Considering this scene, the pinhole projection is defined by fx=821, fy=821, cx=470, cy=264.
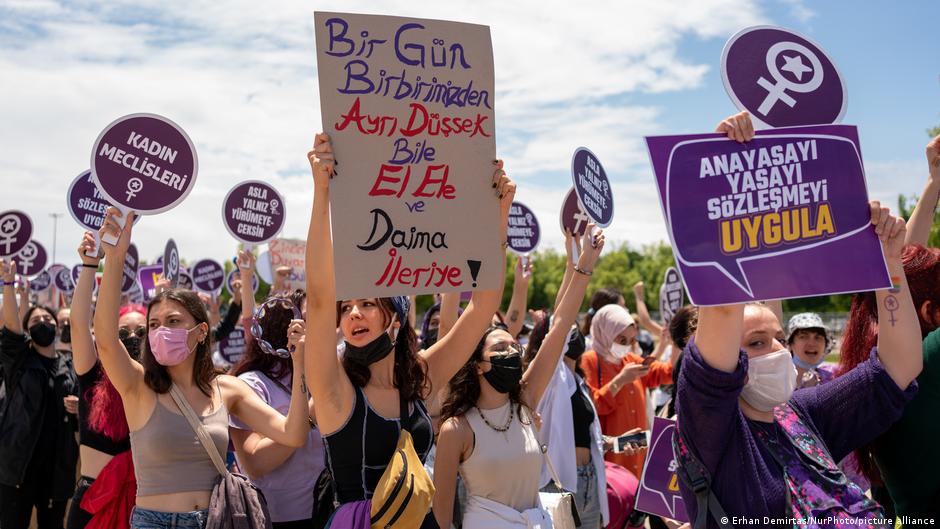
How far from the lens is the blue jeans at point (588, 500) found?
5426 mm

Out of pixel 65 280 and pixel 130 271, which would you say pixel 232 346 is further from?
pixel 65 280

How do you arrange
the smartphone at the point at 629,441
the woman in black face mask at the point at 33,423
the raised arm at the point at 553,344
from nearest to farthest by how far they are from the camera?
the raised arm at the point at 553,344 → the smartphone at the point at 629,441 → the woman in black face mask at the point at 33,423

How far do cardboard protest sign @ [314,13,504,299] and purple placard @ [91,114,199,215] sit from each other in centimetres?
209

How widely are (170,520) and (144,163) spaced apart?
222 centimetres

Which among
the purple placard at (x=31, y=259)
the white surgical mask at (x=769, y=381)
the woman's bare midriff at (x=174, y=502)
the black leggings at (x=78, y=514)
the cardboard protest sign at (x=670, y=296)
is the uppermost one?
the purple placard at (x=31, y=259)

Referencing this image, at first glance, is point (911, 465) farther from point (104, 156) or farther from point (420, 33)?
point (104, 156)

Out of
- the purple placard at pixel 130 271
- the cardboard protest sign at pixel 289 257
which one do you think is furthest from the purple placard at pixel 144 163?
the cardboard protest sign at pixel 289 257

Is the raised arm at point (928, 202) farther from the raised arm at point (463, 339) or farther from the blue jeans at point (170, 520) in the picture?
the blue jeans at point (170, 520)

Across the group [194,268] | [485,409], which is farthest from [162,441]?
[194,268]

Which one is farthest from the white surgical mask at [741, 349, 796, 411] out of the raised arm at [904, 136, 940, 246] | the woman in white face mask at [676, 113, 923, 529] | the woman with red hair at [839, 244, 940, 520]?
the raised arm at [904, 136, 940, 246]

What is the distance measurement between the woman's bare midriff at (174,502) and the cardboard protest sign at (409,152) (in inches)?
58.1

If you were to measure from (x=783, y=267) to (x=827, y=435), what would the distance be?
76 centimetres

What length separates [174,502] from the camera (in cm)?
388

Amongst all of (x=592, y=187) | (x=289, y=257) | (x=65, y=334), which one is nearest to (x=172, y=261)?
(x=65, y=334)
